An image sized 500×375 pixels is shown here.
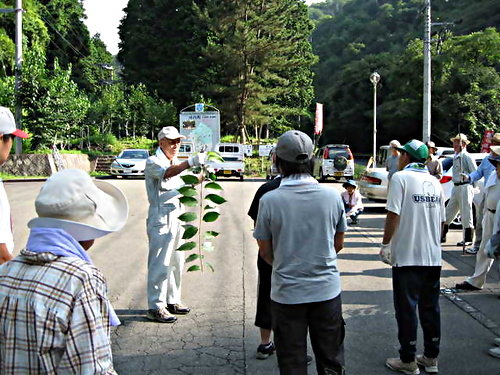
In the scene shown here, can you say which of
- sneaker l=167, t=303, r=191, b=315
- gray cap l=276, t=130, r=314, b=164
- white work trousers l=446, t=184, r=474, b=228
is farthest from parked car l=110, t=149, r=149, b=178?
gray cap l=276, t=130, r=314, b=164

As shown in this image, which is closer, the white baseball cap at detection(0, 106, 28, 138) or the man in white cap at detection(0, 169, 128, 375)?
the man in white cap at detection(0, 169, 128, 375)

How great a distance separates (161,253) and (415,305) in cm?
252

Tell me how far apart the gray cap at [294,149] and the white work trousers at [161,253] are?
94.0 inches

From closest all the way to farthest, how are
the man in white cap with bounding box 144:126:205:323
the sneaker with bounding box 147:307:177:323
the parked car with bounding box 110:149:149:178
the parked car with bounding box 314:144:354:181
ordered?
the man in white cap with bounding box 144:126:205:323
the sneaker with bounding box 147:307:177:323
the parked car with bounding box 314:144:354:181
the parked car with bounding box 110:149:149:178

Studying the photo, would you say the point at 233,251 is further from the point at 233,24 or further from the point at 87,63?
the point at 87,63

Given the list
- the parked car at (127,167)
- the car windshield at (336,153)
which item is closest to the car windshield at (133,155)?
the parked car at (127,167)

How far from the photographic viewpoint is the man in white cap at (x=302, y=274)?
316 cm

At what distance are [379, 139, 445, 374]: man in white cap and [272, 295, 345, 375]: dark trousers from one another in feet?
3.92

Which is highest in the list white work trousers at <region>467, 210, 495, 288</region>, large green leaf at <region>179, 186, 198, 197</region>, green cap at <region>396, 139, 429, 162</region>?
green cap at <region>396, 139, 429, 162</region>

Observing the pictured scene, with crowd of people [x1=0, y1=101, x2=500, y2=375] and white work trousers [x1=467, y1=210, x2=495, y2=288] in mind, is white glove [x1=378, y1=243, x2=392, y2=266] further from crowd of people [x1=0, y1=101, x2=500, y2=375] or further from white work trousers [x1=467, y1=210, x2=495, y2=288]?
white work trousers [x1=467, y1=210, x2=495, y2=288]

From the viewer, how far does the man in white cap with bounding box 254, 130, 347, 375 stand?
3.16 metres

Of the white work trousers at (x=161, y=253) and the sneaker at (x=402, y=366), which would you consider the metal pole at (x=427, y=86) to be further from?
the sneaker at (x=402, y=366)

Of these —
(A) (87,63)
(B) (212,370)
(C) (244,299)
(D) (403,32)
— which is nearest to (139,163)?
(C) (244,299)

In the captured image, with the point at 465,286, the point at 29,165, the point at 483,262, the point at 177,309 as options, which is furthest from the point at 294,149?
the point at 29,165
